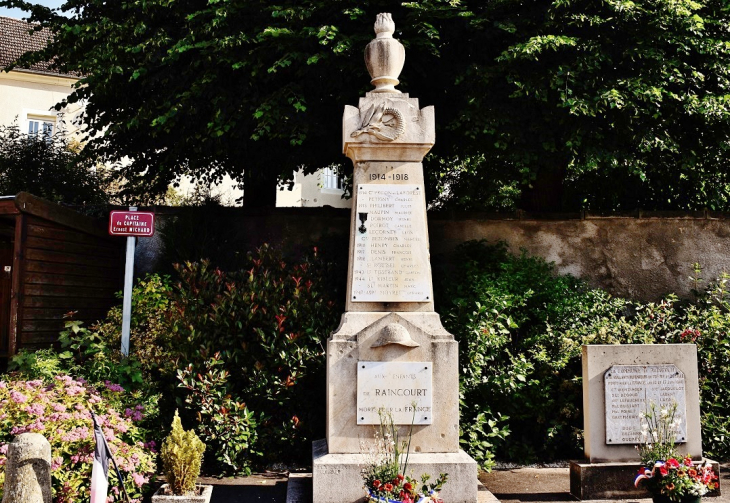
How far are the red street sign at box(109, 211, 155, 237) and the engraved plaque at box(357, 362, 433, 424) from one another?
3.59 meters

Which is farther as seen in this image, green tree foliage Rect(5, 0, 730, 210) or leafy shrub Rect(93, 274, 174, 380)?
green tree foliage Rect(5, 0, 730, 210)

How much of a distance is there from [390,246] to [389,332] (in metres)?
0.78

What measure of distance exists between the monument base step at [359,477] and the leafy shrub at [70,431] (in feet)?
4.68

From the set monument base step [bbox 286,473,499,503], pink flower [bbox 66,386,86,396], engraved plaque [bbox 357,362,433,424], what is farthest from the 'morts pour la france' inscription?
pink flower [bbox 66,386,86,396]

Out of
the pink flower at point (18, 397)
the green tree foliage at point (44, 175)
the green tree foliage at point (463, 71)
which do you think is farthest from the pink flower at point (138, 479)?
the green tree foliage at point (44, 175)

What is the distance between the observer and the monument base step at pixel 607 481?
18.6 ft

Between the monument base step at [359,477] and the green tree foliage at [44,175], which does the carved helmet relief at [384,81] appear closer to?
the monument base step at [359,477]

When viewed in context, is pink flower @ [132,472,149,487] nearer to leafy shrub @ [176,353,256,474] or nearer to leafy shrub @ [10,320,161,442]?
leafy shrub @ [10,320,161,442]

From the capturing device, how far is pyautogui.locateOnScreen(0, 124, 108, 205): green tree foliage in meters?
11.9

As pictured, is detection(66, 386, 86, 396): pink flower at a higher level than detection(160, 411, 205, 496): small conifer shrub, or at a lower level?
higher

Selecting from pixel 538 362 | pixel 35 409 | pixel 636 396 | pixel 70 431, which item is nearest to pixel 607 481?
pixel 636 396

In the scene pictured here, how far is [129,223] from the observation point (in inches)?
298

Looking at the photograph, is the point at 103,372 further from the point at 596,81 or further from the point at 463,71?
the point at 596,81

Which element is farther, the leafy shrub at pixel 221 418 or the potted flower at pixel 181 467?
the leafy shrub at pixel 221 418
